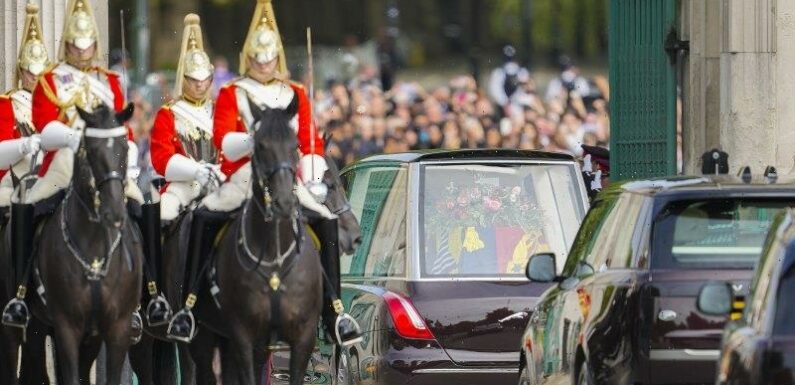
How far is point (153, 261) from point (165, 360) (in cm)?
167

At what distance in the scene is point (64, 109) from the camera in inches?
655

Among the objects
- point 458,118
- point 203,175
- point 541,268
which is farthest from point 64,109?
point 458,118

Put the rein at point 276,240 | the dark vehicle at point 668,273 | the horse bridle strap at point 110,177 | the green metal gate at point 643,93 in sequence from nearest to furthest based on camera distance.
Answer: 1. the dark vehicle at point 668,273
2. the rein at point 276,240
3. the horse bridle strap at point 110,177
4. the green metal gate at point 643,93

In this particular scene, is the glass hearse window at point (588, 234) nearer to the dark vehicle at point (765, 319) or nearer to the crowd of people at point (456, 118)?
the dark vehicle at point (765, 319)

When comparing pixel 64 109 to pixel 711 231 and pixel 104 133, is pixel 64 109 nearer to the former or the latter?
pixel 104 133

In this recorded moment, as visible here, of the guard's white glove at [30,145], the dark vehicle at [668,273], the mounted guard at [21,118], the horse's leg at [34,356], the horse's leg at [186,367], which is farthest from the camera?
the mounted guard at [21,118]

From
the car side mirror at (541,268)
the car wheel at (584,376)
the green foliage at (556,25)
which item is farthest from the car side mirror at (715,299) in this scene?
the green foliage at (556,25)

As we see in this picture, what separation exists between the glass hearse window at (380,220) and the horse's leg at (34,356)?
2241 millimetres

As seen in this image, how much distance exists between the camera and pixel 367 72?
4638cm

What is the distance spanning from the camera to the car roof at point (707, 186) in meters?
12.8

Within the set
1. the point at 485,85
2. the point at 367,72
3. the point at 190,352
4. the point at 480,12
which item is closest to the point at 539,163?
the point at 190,352

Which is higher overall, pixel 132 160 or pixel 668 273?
pixel 132 160

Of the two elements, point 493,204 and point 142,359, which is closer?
point 493,204

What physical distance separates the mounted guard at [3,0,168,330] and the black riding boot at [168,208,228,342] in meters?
0.51
